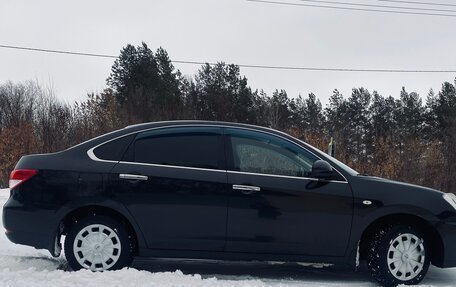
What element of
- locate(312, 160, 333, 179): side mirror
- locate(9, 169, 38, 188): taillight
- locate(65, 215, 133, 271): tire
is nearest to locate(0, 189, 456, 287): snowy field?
locate(65, 215, 133, 271): tire

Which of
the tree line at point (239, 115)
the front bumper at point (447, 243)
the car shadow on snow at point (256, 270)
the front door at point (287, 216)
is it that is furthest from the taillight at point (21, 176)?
the tree line at point (239, 115)

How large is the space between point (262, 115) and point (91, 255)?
4371 centimetres

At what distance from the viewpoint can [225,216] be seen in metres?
5.11

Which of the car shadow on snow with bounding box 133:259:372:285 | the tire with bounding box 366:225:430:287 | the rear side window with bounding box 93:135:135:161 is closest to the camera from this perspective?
the tire with bounding box 366:225:430:287

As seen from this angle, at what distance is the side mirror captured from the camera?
16.9 ft

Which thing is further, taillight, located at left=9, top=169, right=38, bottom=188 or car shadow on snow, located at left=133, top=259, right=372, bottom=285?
car shadow on snow, located at left=133, top=259, right=372, bottom=285

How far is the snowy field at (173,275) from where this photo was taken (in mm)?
4711

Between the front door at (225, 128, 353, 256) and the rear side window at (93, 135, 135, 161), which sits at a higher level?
the rear side window at (93, 135, 135, 161)

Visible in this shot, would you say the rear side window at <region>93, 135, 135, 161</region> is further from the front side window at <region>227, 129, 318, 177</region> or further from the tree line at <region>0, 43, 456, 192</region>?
the tree line at <region>0, 43, 456, 192</region>

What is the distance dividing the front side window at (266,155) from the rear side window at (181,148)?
0.61 ft

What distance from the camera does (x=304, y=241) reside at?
201 inches

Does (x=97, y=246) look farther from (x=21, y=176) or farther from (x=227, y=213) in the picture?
(x=227, y=213)

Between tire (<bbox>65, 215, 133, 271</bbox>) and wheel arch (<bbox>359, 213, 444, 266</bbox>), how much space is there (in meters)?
2.47

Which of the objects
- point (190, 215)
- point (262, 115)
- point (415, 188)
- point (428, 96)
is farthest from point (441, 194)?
point (428, 96)
